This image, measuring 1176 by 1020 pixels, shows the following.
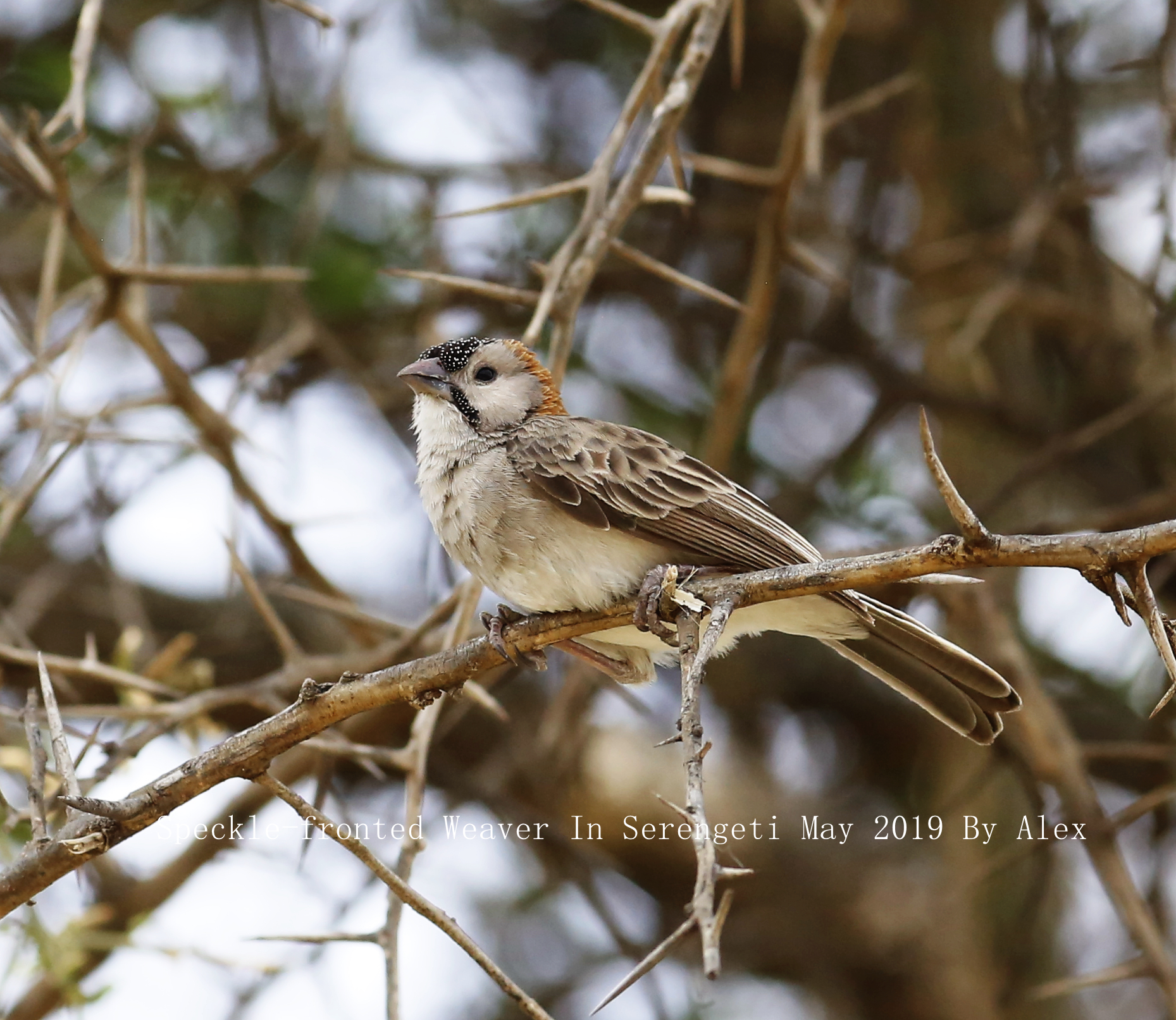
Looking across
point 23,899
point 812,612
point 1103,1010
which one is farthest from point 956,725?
point 1103,1010

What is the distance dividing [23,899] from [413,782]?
1026 mm

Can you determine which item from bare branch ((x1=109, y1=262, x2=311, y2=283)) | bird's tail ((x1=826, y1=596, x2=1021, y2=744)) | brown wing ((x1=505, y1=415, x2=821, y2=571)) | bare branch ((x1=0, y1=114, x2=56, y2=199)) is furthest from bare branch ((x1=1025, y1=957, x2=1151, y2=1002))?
bare branch ((x1=0, y1=114, x2=56, y2=199))

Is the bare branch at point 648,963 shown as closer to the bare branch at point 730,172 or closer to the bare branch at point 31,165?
the bare branch at point 730,172

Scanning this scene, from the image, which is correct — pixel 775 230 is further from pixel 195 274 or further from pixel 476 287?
pixel 195 274

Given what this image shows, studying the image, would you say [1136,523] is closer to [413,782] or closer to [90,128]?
[413,782]

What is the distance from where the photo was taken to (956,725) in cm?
344

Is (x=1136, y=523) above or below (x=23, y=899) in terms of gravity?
above

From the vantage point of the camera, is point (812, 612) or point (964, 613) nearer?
point (812, 612)

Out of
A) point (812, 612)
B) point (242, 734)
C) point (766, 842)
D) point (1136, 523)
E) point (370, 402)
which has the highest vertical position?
point (370, 402)

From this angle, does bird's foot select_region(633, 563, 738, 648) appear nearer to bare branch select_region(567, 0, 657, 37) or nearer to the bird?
the bird

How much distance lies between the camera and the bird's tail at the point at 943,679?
326 cm

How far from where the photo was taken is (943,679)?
11.2ft

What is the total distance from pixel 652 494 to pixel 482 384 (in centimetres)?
91

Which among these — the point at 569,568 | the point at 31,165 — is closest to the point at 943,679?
the point at 569,568
